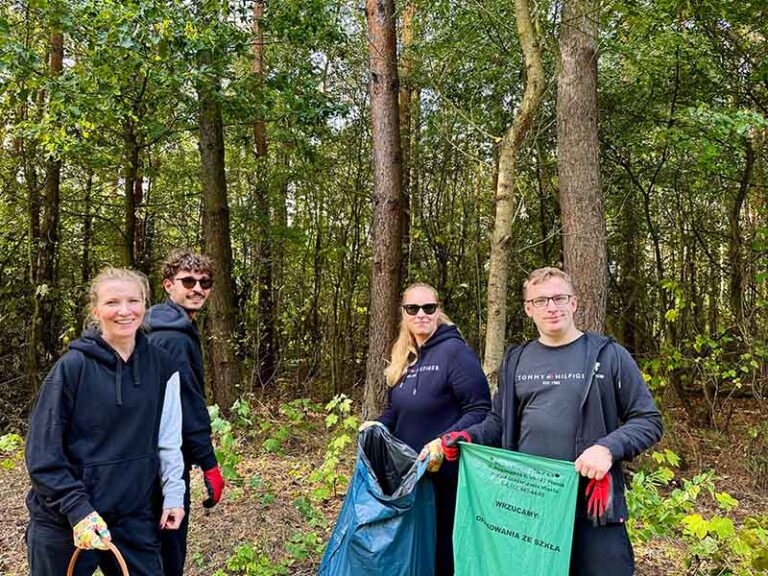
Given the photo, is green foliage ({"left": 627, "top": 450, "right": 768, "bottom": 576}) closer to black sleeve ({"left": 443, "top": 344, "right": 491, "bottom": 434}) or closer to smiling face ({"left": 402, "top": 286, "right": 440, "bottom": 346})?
black sleeve ({"left": 443, "top": 344, "right": 491, "bottom": 434})

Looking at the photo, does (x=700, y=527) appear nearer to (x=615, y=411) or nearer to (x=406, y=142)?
(x=615, y=411)

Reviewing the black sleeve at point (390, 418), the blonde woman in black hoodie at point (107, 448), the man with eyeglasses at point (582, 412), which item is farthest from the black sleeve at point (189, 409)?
the man with eyeglasses at point (582, 412)

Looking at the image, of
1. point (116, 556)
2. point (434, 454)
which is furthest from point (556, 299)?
point (116, 556)

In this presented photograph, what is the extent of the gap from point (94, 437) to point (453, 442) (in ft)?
4.79

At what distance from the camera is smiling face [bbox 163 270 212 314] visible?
2848mm

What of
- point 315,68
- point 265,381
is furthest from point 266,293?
point 315,68

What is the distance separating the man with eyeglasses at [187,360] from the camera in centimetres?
260

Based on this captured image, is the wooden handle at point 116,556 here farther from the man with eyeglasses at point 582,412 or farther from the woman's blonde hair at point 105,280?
the man with eyeglasses at point 582,412

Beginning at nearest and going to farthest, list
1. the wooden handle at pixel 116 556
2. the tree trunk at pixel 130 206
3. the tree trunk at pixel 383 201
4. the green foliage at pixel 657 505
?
1. the wooden handle at pixel 116 556
2. the green foliage at pixel 657 505
3. the tree trunk at pixel 383 201
4. the tree trunk at pixel 130 206

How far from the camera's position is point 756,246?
6172 mm

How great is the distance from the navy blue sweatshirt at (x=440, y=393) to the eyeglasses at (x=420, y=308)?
0.12 metres

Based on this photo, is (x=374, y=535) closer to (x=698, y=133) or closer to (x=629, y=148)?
(x=698, y=133)

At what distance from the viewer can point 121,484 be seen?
2.14m

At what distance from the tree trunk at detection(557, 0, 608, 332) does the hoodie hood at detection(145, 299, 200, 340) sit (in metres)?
3.52
